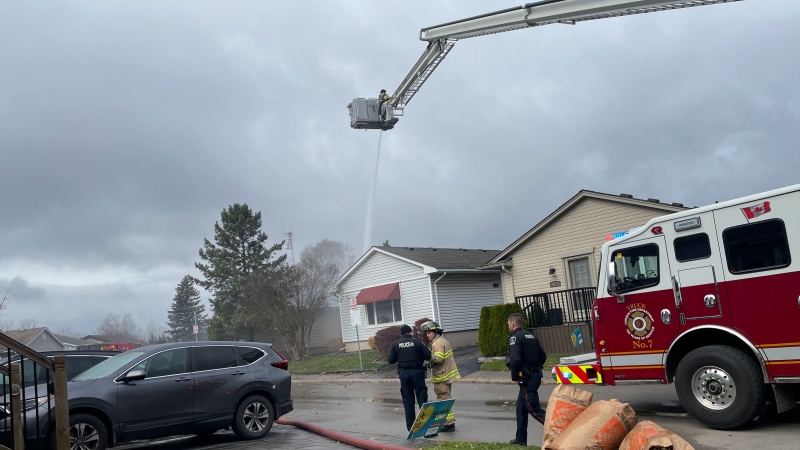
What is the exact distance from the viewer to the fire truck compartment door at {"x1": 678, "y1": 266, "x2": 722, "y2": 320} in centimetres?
908

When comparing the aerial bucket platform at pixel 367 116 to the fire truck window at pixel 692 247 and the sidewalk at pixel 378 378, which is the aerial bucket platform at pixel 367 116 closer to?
the sidewalk at pixel 378 378

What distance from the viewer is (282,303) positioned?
120 ft

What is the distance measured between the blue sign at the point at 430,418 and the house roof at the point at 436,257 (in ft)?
67.2

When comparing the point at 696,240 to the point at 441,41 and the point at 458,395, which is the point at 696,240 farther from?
the point at 441,41

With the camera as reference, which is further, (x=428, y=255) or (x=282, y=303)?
(x=282, y=303)

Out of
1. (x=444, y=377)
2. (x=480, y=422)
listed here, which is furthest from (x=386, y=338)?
(x=444, y=377)

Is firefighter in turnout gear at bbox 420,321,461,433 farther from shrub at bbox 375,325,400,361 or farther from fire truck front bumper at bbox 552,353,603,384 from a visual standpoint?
shrub at bbox 375,325,400,361

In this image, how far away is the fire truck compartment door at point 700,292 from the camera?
29.8 feet

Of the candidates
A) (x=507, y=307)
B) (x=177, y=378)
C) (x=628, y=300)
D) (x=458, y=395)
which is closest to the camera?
(x=628, y=300)

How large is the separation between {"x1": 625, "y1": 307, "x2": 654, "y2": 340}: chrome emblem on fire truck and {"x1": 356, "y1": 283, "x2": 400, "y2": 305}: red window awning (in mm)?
23706

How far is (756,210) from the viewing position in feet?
28.8

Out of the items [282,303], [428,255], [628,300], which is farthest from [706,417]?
[282,303]

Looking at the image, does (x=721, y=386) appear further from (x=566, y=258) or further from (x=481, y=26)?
(x=566, y=258)

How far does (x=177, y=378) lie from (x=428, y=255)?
79.2ft
